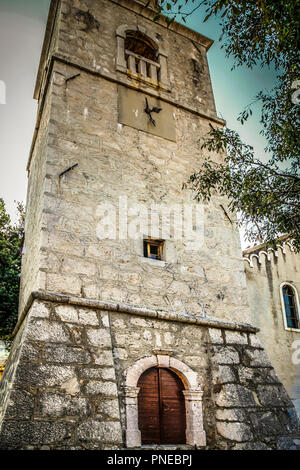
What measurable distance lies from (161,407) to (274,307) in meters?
6.08

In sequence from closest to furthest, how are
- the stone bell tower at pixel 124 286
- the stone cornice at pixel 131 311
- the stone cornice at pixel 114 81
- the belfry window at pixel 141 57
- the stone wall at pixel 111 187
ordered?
1. the stone bell tower at pixel 124 286
2. the stone cornice at pixel 131 311
3. the stone wall at pixel 111 187
4. the stone cornice at pixel 114 81
5. the belfry window at pixel 141 57

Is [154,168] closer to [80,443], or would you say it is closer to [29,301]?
[29,301]

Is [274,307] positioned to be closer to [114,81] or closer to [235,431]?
[235,431]

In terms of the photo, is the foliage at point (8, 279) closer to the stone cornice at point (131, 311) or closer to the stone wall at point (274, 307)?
the stone cornice at point (131, 311)

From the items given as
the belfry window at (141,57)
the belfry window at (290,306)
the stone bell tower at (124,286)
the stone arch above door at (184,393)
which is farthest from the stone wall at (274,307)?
the belfry window at (141,57)

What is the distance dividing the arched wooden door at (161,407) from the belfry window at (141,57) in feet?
21.1

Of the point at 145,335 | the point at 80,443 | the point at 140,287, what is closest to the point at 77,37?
the point at 140,287

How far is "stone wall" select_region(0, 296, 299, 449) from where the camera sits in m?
4.48

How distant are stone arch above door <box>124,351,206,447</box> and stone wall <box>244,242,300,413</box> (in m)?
4.73

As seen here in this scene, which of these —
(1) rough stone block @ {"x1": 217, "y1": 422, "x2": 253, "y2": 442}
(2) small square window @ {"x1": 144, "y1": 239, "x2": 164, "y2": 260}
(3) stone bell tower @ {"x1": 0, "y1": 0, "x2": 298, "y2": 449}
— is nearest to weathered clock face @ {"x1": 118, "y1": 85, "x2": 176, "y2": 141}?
(3) stone bell tower @ {"x1": 0, "y1": 0, "x2": 298, "y2": 449}

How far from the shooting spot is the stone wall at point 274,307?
998 centimetres

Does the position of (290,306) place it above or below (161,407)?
above

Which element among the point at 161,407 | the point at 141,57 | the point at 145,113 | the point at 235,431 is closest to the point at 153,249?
the point at 161,407

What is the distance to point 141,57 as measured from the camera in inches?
356
